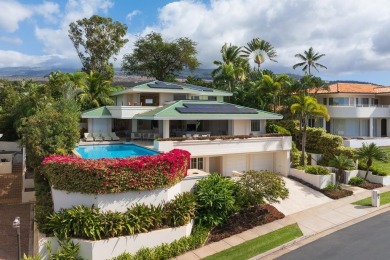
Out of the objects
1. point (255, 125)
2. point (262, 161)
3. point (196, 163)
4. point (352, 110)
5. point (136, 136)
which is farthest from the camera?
point (352, 110)

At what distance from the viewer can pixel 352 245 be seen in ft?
54.8

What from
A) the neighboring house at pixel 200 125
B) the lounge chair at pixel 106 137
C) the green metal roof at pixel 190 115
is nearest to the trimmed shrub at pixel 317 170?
the neighboring house at pixel 200 125

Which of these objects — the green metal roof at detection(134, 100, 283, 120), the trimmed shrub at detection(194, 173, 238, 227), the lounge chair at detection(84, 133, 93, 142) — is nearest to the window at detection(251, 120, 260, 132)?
the green metal roof at detection(134, 100, 283, 120)

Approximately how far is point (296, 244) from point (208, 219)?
5.08 m

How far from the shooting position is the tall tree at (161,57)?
56.3 metres

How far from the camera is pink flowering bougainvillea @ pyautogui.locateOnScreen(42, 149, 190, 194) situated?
15.9 meters

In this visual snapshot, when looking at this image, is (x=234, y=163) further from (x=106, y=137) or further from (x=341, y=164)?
(x=106, y=137)

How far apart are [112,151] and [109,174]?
9.51 m

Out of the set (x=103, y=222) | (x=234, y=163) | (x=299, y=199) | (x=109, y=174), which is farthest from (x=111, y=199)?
(x=299, y=199)

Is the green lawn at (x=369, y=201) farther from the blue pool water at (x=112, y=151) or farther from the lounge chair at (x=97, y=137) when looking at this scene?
the lounge chair at (x=97, y=137)

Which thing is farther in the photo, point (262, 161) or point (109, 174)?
point (262, 161)

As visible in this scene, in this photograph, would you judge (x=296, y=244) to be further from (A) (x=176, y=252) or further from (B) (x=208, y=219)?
(A) (x=176, y=252)

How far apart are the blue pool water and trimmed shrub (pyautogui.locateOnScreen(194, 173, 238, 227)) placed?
5058 mm

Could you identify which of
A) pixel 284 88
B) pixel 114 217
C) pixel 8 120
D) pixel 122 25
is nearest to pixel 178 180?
pixel 114 217
